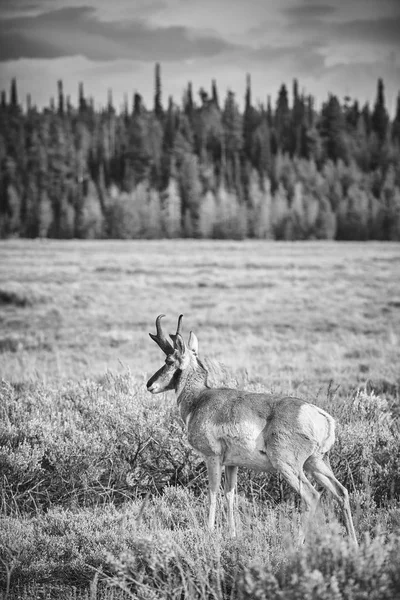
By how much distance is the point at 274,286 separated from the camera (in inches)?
1227

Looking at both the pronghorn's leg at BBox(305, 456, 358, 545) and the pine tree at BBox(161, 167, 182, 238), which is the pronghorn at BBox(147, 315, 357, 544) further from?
the pine tree at BBox(161, 167, 182, 238)

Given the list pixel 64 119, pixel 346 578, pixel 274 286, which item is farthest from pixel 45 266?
pixel 64 119

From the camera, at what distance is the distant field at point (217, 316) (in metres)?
13.3

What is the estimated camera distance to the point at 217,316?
22781mm

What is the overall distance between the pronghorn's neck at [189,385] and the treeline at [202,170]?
253 ft

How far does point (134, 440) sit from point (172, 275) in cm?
3003

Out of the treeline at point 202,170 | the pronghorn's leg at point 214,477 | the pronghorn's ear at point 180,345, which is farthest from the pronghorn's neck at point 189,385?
the treeline at point 202,170

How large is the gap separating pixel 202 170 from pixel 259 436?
4038 inches

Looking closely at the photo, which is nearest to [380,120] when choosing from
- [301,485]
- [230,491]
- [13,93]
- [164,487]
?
[13,93]

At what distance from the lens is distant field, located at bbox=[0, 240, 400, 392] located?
43.5 feet

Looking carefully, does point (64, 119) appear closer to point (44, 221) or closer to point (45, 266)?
point (44, 221)

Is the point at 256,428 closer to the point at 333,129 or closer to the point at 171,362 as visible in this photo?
the point at 171,362

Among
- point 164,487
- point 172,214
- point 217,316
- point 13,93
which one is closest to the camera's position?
point 164,487

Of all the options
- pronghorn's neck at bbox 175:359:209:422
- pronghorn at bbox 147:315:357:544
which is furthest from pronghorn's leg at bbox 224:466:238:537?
pronghorn's neck at bbox 175:359:209:422
